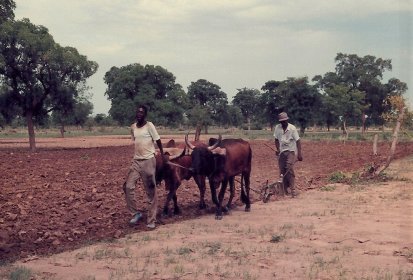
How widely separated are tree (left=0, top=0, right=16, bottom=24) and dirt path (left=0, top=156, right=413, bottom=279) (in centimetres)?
2183

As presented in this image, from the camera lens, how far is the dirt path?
6.55 metres

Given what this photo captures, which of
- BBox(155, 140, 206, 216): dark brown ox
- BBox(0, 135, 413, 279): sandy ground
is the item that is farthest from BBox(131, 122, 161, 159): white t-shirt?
BBox(0, 135, 413, 279): sandy ground

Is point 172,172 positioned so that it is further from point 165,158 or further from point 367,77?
point 367,77

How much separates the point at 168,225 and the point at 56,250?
7.81 feet

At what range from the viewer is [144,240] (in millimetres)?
8281

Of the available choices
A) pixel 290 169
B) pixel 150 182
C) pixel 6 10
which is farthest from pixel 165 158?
pixel 6 10

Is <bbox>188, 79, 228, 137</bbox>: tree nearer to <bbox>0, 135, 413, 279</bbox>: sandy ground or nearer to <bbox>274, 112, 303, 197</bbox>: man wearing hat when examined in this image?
<bbox>274, 112, 303, 197</bbox>: man wearing hat

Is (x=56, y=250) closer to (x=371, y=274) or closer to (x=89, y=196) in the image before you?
(x=89, y=196)

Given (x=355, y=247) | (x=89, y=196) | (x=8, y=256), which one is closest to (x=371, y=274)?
(x=355, y=247)

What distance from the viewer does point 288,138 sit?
41.9 feet

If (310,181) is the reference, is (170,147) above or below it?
above

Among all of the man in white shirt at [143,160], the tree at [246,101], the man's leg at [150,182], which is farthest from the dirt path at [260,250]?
the tree at [246,101]

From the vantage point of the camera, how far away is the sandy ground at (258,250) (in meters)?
6.55

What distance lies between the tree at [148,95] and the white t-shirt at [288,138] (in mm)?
33666
